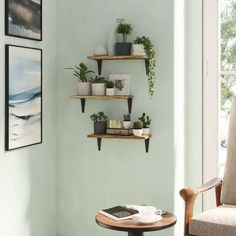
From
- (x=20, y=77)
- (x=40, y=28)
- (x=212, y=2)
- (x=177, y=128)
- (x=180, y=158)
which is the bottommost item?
(x=180, y=158)

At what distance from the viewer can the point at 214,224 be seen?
272 cm

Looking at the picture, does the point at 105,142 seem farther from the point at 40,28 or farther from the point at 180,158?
the point at 40,28

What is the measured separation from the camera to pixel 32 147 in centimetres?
317

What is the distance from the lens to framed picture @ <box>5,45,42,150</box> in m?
2.85

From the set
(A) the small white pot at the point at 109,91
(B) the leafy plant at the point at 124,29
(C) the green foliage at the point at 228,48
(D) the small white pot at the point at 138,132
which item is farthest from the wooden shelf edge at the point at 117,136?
(C) the green foliage at the point at 228,48

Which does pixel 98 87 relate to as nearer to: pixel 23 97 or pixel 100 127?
pixel 100 127

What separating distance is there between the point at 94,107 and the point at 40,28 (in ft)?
2.12

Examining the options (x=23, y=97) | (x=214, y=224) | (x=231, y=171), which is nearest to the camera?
(x=214, y=224)

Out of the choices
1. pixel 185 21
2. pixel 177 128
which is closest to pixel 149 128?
pixel 177 128

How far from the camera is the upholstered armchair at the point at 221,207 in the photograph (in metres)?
2.71

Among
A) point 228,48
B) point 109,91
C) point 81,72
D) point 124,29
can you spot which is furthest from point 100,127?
point 228,48

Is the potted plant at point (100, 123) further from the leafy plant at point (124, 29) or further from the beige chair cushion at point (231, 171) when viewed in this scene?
the beige chair cushion at point (231, 171)

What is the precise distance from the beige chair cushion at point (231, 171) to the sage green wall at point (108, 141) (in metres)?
0.35

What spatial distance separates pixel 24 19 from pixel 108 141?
996mm
